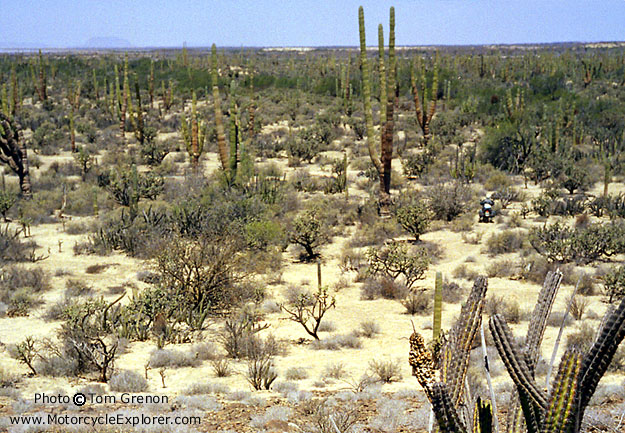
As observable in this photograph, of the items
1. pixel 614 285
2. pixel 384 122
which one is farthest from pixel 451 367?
pixel 384 122

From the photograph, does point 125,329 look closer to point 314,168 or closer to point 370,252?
point 370,252

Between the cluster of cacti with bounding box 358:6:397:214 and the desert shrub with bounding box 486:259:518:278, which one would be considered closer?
the desert shrub with bounding box 486:259:518:278

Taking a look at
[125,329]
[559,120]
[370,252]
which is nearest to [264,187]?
A: [370,252]

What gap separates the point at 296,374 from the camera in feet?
24.6

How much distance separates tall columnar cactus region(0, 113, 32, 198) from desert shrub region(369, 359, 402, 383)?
522 inches

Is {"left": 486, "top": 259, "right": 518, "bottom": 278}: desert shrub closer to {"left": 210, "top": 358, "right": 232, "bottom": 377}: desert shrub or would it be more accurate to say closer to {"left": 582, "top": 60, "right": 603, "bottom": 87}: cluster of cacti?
{"left": 210, "top": 358, "right": 232, "bottom": 377}: desert shrub

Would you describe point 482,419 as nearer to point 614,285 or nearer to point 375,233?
point 614,285

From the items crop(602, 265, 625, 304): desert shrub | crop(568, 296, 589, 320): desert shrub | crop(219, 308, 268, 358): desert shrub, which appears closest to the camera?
crop(219, 308, 268, 358): desert shrub

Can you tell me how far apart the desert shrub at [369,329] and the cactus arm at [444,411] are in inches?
230

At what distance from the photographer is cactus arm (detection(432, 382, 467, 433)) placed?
3018mm

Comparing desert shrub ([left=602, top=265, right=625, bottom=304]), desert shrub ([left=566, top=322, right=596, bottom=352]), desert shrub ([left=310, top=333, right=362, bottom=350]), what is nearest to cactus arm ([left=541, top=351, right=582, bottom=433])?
desert shrub ([left=566, top=322, right=596, bottom=352])

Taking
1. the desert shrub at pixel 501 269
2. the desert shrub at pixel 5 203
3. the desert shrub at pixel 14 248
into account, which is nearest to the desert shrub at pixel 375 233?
the desert shrub at pixel 501 269

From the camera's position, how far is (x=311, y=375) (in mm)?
7609

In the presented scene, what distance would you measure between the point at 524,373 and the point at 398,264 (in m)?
7.94
